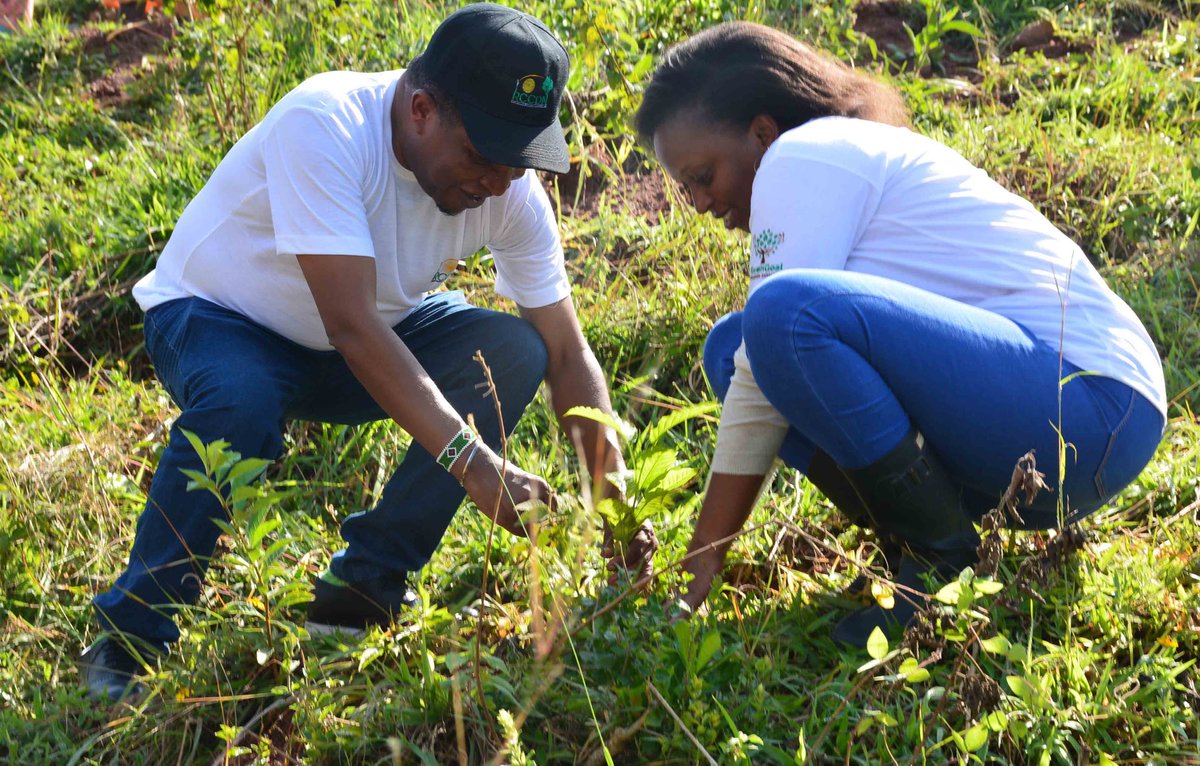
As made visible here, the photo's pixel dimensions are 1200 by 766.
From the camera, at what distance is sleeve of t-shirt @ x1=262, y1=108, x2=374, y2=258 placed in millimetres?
2205

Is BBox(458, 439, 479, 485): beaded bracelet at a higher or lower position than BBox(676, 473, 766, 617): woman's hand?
higher

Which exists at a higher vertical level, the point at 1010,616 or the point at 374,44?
the point at 374,44

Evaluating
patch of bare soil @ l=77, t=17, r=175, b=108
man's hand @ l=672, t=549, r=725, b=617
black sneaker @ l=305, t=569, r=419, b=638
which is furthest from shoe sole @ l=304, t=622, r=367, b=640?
patch of bare soil @ l=77, t=17, r=175, b=108

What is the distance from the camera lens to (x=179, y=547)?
2.29 m

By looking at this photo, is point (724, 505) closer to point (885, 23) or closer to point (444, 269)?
point (444, 269)

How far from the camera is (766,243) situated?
2227 mm

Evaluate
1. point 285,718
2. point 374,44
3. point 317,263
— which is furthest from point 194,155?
point 285,718

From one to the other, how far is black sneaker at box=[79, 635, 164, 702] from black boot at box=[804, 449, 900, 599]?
1330 mm

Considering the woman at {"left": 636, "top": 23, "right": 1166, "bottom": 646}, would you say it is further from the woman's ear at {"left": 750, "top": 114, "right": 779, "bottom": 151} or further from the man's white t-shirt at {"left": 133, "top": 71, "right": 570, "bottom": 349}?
the man's white t-shirt at {"left": 133, "top": 71, "right": 570, "bottom": 349}

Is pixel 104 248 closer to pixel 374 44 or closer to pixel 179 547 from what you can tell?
pixel 374 44

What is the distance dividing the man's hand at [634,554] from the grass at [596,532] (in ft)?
0.16

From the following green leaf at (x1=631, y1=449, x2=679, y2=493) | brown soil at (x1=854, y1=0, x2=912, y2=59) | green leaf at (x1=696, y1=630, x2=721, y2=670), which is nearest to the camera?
green leaf at (x1=696, y1=630, x2=721, y2=670)

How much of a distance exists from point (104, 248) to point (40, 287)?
233 mm

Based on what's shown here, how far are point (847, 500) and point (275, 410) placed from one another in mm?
1145
